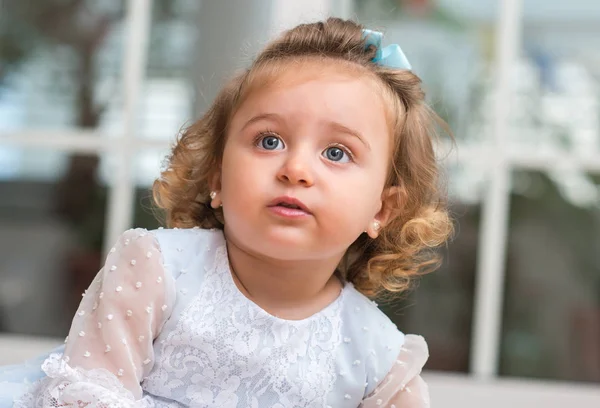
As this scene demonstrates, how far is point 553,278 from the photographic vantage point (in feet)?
7.66

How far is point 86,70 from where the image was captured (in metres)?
2.50

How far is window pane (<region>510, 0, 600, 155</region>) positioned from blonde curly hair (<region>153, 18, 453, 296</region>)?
0.90m

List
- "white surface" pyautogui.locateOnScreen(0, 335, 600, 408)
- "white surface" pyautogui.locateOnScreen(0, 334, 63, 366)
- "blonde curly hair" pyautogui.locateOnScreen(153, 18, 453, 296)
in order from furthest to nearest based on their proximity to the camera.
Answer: "white surface" pyautogui.locateOnScreen(0, 334, 63, 366)
"white surface" pyautogui.locateOnScreen(0, 335, 600, 408)
"blonde curly hair" pyautogui.locateOnScreen(153, 18, 453, 296)

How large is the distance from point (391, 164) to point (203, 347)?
0.41 m

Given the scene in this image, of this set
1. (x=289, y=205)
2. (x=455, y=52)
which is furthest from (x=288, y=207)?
(x=455, y=52)

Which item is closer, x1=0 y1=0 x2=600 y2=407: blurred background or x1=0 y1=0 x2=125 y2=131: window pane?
x1=0 y1=0 x2=600 y2=407: blurred background

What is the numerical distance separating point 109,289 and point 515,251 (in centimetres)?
137

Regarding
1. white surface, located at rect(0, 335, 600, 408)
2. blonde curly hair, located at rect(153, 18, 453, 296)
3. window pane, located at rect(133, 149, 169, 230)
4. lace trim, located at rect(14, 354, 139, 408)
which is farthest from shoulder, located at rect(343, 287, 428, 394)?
window pane, located at rect(133, 149, 169, 230)

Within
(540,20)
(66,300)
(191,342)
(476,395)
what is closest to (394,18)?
(540,20)

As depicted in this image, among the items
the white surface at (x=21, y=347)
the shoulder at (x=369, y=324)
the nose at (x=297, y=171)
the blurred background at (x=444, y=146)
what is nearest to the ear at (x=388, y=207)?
the shoulder at (x=369, y=324)

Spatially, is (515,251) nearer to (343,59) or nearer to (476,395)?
(476,395)

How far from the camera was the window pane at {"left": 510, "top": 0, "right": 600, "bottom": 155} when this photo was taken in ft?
7.75

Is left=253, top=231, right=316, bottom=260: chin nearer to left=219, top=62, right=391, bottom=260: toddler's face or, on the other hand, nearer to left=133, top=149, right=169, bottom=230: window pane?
left=219, top=62, right=391, bottom=260: toddler's face

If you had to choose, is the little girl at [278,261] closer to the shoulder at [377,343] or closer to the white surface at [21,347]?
the shoulder at [377,343]
